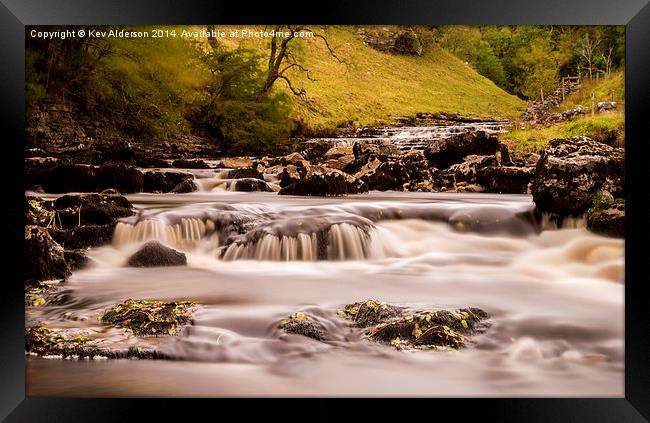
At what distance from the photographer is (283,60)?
484 centimetres

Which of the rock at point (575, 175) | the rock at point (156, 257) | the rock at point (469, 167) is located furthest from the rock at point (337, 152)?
the rock at point (575, 175)

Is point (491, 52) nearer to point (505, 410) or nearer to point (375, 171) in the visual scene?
point (375, 171)

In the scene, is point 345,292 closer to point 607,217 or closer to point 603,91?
point 607,217

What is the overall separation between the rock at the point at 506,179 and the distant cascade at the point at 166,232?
233cm

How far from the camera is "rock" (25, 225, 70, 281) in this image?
15.2 feet

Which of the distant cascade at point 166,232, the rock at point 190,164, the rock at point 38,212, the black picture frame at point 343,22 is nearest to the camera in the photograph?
the black picture frame at point 343,22

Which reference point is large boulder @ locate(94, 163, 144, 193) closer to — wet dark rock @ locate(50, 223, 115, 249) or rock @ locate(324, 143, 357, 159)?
wet dark rock @ locate(50, 223, 115, 249)

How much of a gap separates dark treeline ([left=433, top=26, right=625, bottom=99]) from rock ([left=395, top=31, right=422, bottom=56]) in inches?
6.1

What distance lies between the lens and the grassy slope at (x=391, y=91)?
484 centimetres

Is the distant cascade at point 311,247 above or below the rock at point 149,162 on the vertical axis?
below

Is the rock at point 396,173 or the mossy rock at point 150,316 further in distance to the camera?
the rock at point 396,173

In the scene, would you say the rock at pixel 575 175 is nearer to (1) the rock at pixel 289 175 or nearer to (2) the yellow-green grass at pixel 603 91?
(2) the yellow-green grass at pixel 603 91
